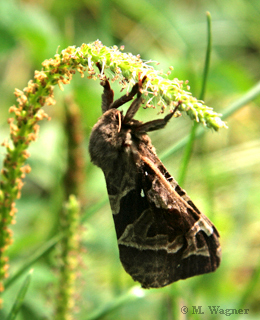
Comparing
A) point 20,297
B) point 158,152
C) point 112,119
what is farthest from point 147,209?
point 20,297

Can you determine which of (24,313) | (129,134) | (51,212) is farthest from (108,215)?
(129,134)

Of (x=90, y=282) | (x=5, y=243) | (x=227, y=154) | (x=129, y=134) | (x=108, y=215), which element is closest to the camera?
(x=5, y=243)

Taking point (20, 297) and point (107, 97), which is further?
point (107, 97)

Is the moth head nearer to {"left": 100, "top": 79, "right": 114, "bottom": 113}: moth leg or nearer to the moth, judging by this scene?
the moth

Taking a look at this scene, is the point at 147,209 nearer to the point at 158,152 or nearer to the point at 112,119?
the point at 158,152

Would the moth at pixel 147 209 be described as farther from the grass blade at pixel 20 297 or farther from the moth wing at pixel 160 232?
the grass blade at pixel 20 297

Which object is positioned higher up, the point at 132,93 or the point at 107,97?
the point at 107,97

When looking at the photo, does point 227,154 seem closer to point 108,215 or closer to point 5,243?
point 108,215
